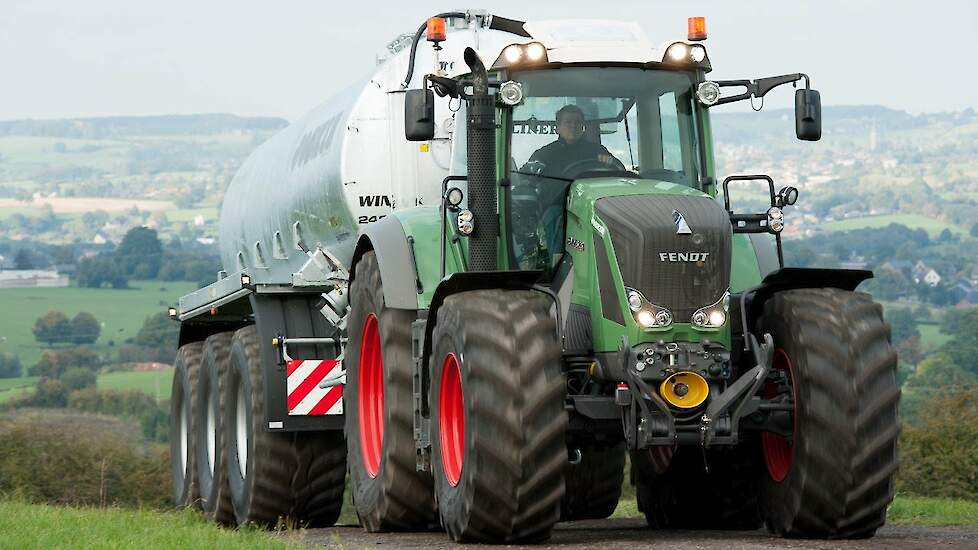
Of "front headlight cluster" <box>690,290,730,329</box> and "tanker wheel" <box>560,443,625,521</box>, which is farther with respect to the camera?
"tanker wheel" <box>560,443,625,521</box>

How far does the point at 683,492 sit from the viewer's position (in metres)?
14.1

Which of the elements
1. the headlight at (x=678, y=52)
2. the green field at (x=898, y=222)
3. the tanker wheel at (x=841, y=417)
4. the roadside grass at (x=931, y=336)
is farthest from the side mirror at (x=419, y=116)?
the green field at (x=898, y=222)

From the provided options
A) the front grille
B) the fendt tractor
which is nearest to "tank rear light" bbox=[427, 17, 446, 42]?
the fendt tractor

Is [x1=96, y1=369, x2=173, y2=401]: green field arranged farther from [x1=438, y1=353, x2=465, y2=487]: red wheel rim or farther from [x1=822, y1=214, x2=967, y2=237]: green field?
[x1=438, y1=353, x2=465, y2=487]: red wheel rim

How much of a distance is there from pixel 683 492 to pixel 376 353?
2.64 metres

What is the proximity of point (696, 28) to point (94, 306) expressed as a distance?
123m

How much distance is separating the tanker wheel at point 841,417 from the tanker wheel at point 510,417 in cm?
154

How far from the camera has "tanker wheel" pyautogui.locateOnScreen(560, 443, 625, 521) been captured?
16.7 meters

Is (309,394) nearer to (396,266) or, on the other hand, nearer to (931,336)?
(396,266)

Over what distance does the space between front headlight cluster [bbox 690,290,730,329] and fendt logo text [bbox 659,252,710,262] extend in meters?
0.30

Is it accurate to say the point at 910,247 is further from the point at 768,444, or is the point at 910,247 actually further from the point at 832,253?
the point at 768,444

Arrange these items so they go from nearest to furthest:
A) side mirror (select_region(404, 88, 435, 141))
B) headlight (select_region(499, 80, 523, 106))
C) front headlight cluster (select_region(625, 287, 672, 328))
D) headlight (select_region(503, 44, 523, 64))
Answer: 1. front headlight cluster (select_region(625, 287, 672, 328))
2. side mirror (select_region(404, 88, 435, 141))
3. headlight (select_region(499, 80, 523, 106))
4. headlight (select_region(503, 44, 523, 64))

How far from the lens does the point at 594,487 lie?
661 inches

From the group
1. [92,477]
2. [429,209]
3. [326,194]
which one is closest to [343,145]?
[326,194]
